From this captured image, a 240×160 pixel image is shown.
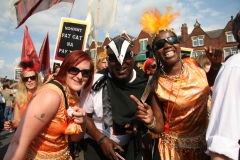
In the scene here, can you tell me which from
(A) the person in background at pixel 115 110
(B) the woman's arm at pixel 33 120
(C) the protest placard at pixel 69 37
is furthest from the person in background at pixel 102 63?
(B) the woman's arm at pixel 33 120

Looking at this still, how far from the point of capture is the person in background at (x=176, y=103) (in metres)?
2.06

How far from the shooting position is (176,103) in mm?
2078

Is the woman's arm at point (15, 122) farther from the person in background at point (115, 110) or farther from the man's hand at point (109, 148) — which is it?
the man's hand at point (109, 148)

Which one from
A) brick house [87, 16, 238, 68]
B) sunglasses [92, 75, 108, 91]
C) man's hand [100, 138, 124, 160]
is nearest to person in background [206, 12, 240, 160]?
man's hand [100, 138, 124, 160]

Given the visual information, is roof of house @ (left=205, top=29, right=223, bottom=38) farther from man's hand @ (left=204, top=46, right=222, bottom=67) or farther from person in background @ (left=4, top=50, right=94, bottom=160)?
person in background @ (left=4, top=50, right=94, bottom=160)

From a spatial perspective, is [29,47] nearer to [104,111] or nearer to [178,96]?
[104,111]

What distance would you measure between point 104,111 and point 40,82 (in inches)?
89.0

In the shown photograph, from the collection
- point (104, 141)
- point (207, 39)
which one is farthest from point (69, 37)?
point (207, 39)

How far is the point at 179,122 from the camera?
2105 millimetres

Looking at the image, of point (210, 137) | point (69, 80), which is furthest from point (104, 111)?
point (210, 137)

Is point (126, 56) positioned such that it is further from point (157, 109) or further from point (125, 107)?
point (157, 109)

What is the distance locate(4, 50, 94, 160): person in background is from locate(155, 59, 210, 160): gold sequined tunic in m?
0.86

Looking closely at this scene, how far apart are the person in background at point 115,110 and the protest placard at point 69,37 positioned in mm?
1971

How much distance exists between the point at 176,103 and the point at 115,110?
65 cm
